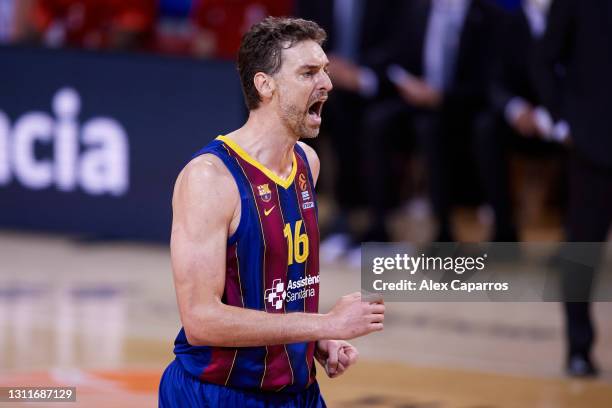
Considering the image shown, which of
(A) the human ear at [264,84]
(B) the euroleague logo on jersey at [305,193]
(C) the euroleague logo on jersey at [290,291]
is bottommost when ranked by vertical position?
(C) the euroleague logo on jersey at [290,291]

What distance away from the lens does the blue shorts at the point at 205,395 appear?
3.52 meters

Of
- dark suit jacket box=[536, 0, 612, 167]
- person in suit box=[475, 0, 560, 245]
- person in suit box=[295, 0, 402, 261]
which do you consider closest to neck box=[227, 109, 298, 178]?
dark suit jacket box=[536, 0, 612, 167]

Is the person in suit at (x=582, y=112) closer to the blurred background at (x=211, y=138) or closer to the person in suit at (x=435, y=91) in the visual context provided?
the blurred background at (x=211, y=138)

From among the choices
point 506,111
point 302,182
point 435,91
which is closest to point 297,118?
point 302,182

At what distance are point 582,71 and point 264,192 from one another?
3075mm

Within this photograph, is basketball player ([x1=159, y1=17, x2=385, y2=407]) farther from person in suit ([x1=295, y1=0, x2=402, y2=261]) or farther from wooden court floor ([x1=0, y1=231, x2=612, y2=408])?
person in suit ([x1=295, y1=0, x2=402, y2=261])

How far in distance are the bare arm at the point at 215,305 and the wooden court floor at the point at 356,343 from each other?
99.0 inches

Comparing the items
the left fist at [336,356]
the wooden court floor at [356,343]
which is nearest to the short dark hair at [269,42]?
the left fist at [336,356]

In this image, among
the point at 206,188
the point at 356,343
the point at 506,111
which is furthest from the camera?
the point at 506,111

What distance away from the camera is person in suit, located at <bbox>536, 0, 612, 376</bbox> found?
604 cm

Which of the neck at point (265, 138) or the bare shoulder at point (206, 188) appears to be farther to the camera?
the neck at point (265, 138)

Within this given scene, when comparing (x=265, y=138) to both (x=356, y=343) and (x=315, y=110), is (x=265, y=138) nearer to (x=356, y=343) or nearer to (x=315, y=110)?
(x=315, y=110)

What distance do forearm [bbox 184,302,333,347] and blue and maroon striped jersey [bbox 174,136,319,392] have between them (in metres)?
0.15

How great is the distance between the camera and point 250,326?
3.29 metres
